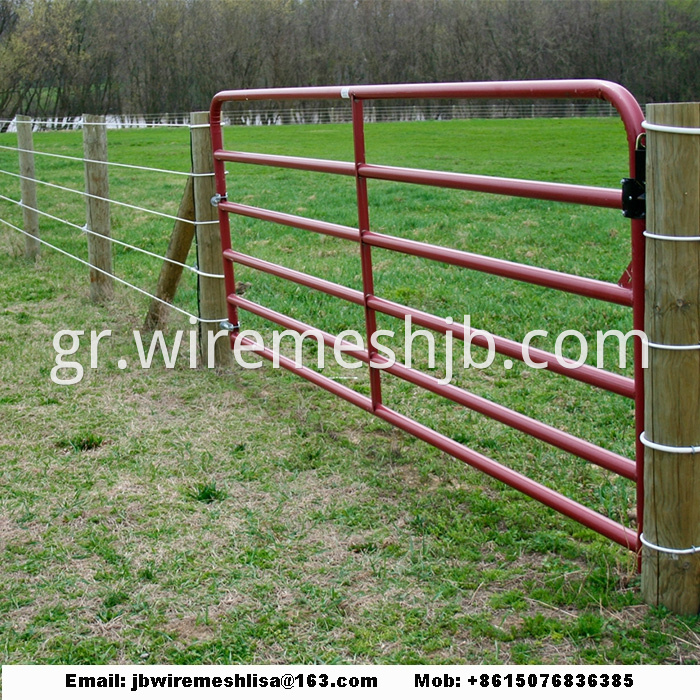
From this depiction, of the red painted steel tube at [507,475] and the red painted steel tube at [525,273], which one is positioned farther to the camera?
the red painted steel tube at [507,475]

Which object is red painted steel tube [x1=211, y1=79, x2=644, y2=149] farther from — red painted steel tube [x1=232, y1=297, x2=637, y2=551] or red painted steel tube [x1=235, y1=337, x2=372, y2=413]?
red painted steel tube [x1=235, y1=337, x2=372, y2=413]

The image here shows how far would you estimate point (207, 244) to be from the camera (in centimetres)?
520

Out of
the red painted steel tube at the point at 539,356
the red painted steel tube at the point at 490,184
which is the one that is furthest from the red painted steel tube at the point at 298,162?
the red painted steel tube at the point at 539,356

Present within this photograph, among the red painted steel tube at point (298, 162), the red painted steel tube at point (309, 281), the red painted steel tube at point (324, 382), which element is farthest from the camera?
the red painted steel tube at point (324, 382)

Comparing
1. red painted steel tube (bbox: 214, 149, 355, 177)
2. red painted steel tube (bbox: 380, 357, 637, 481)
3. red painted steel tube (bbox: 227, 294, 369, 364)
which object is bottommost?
red painted steel tube (bbox: 380, 357, 637, 481)

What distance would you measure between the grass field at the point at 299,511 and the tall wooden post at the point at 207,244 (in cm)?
21

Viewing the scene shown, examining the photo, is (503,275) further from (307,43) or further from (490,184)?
(307,43)

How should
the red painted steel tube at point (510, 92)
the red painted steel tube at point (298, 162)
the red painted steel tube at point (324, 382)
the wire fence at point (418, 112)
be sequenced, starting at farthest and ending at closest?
the wire fence at point (418, 112), the red painted steel tube at point (324, 382), the red painted steel tube at point (298, 162), the red painted steel tube at point (510, 92)

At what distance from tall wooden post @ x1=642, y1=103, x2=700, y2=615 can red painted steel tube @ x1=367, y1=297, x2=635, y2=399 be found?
7.4 inches

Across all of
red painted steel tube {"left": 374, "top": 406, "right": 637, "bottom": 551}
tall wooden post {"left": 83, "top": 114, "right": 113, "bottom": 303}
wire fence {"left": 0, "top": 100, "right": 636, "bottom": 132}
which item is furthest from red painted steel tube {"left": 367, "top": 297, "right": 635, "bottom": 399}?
wire fence {"left": 0, "top": 100, "right": 636, "bottom": 132}

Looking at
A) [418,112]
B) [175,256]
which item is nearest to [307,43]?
[418,112]

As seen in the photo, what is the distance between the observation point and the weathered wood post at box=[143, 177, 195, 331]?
5320 millimetres

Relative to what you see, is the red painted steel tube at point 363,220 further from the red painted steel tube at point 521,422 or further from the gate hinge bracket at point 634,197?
the gate hinge bracket at point 634,197

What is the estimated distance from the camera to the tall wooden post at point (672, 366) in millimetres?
2436
